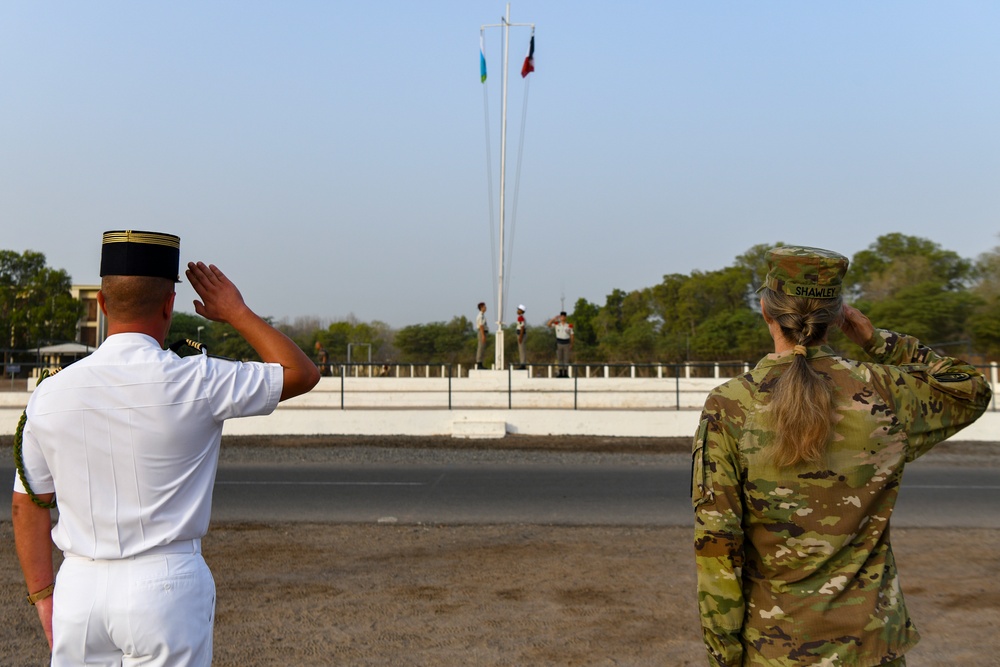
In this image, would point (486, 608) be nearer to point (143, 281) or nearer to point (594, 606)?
point (594, 606)

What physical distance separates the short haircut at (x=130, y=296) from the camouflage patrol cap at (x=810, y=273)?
1.63m

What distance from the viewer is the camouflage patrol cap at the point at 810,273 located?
2.42 metres

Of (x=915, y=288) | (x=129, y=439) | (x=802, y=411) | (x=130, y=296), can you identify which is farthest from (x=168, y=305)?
(x=915, y=288)

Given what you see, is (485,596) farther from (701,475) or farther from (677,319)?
(677,319)

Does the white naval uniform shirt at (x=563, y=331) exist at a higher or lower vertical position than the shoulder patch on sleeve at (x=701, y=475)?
higher

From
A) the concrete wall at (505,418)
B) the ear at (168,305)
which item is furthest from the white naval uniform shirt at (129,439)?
the concrete wall at (505,418)

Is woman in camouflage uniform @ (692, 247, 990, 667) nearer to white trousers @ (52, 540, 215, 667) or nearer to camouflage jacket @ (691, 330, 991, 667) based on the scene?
camouflage jacket @ (691, 330, 991, 667)

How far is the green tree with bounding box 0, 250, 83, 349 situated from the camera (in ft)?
214

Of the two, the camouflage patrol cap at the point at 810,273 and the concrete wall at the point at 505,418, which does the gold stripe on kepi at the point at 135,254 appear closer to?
the camouflage patrol cap at the point at 810,273

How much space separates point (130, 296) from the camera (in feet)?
7.96

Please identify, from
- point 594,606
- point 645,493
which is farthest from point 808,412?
point 645,493

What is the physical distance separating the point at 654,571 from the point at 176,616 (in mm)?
5639

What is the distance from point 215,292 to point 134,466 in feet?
1.65

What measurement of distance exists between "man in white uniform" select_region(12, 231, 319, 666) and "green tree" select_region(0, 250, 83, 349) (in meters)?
66.4
